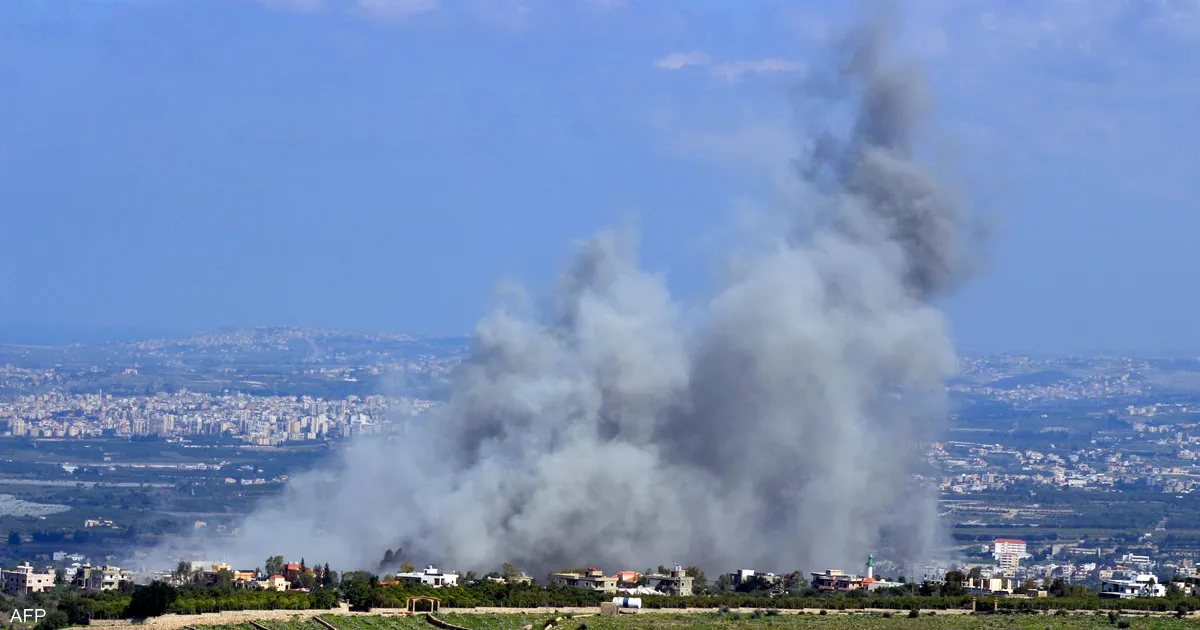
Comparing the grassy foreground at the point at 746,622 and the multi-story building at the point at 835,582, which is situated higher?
the multi-story building at the point at 835,582

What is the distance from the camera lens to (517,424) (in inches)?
2159

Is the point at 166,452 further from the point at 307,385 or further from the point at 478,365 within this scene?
the point at 478,365

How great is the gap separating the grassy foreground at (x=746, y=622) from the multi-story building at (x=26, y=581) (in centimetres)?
1120

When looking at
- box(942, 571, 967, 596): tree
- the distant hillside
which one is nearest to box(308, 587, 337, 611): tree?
box(942, 571, 967, 596): tree

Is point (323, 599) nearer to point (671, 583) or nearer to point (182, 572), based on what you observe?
point (182, 572)

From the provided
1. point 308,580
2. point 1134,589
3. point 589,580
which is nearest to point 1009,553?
point 1134,589

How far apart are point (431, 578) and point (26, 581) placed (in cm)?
926

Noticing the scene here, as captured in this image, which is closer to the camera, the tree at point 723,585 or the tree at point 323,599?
the tree at point 323,599

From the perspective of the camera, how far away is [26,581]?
47938 mm

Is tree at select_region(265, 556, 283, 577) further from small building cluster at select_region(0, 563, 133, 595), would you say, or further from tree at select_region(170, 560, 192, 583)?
small building cluster at select_region(0, 563, 133, 595)

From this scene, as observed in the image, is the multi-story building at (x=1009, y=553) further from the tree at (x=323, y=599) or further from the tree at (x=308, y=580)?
the tree at (x=323, y=599)

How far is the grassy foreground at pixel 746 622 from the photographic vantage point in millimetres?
36812

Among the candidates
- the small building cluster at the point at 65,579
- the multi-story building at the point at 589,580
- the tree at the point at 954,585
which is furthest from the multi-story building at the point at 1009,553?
the small building cluster at the point at 65,579

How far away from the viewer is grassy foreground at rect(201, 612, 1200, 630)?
3681cm
